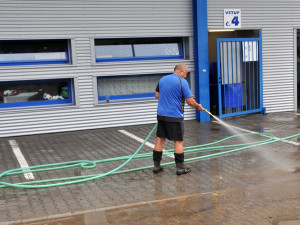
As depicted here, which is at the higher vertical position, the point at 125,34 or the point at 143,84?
the point at 125,34

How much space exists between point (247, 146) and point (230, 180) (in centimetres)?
230

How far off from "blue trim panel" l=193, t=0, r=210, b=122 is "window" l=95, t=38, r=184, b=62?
0.62 metres

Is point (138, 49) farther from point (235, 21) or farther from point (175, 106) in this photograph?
point (175, 106)

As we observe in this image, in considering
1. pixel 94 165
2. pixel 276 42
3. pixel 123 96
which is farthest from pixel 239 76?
pixel 94 165

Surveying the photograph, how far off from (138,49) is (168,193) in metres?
6.68

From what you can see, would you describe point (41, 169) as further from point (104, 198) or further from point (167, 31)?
point (167, 31)

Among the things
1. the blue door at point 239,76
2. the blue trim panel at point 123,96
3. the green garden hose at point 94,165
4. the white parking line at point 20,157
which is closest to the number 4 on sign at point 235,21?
the blue door at point 239,76

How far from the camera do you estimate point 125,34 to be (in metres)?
11.3

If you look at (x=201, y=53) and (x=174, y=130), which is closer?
(x=174, y=130)

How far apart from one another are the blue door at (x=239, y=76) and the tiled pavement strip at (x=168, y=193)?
343 cm

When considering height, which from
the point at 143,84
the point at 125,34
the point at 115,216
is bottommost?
the point at 115,216

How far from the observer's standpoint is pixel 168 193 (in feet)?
19.0

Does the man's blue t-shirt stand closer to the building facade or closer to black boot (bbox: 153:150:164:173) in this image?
black boot (bbox: 153:150:164:173)

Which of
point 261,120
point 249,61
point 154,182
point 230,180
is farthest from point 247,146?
point 249,61
